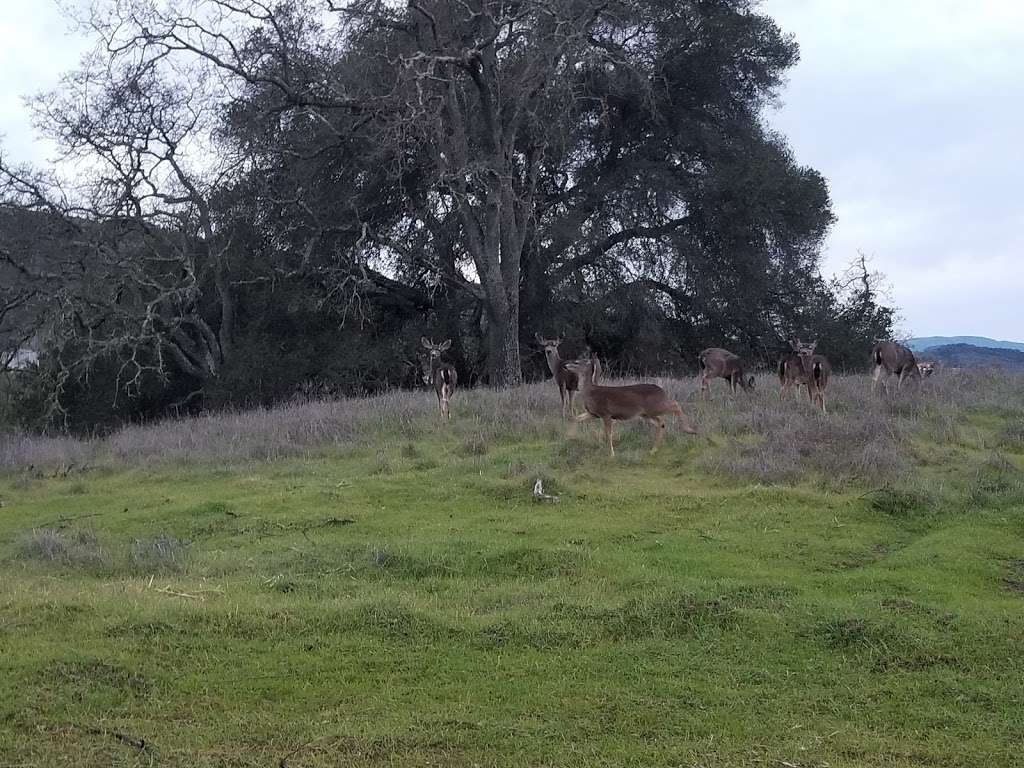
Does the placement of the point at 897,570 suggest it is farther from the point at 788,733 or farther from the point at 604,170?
the point at 604,170

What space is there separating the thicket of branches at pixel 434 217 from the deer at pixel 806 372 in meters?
9.28

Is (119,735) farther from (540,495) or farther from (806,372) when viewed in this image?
(806,372)

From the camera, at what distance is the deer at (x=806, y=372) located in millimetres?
15906

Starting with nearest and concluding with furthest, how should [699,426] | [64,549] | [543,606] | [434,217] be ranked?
[543,606]
[64,549]
[699,426]
[434,217]

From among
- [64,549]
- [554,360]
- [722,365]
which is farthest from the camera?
[722,365]

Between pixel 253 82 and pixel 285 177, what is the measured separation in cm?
331

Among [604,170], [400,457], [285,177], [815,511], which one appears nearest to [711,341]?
[604,170]

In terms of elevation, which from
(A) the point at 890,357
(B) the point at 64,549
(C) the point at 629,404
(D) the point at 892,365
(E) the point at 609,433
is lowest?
(B) the point at 64,549

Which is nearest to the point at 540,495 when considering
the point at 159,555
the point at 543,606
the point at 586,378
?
the point at 586,378

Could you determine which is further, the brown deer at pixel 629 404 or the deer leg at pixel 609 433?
the brown deer at pixel 629 404

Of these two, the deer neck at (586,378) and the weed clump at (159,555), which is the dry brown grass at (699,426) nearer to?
the deer neck at (586,378)

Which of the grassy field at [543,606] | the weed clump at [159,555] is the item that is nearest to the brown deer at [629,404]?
the grassy field at [543,606]

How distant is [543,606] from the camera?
7.60 meters

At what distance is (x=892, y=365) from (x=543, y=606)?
1258 centimetres
